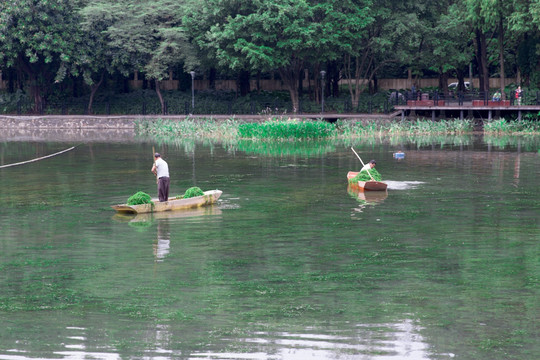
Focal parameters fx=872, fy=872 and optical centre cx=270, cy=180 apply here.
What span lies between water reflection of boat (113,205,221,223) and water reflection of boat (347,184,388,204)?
487 cm

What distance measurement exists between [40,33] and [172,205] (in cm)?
4851

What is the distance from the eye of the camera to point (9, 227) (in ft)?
70.3

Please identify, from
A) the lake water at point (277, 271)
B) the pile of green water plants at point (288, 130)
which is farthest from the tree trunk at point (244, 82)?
the lake water at point (277, 271)

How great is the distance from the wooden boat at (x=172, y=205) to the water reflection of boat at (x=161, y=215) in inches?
4.7

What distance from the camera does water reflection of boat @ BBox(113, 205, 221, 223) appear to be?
889 inches

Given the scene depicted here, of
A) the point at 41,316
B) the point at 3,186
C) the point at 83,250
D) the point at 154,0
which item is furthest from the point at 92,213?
the point at 154,0

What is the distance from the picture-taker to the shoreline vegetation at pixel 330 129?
170ft

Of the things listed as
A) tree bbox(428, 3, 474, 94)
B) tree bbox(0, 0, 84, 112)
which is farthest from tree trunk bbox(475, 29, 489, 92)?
tree bbox(0, 0, 84, 112)

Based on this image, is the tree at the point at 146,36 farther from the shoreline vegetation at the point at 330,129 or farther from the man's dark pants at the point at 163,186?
the man's dark pants at the point at 163,186

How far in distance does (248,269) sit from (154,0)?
59678 millimetres

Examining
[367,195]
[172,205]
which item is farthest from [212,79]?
[172,205]

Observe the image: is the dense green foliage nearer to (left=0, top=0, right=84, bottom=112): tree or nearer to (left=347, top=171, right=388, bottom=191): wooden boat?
(left=0, top=0, right=84, bottom=112): tree

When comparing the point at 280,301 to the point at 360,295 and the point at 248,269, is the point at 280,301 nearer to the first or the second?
the point at 360,295

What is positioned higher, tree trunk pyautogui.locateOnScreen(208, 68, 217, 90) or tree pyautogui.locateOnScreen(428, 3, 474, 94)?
tree pyautogui.locateOnScreen(428, 3, 474, 94)
